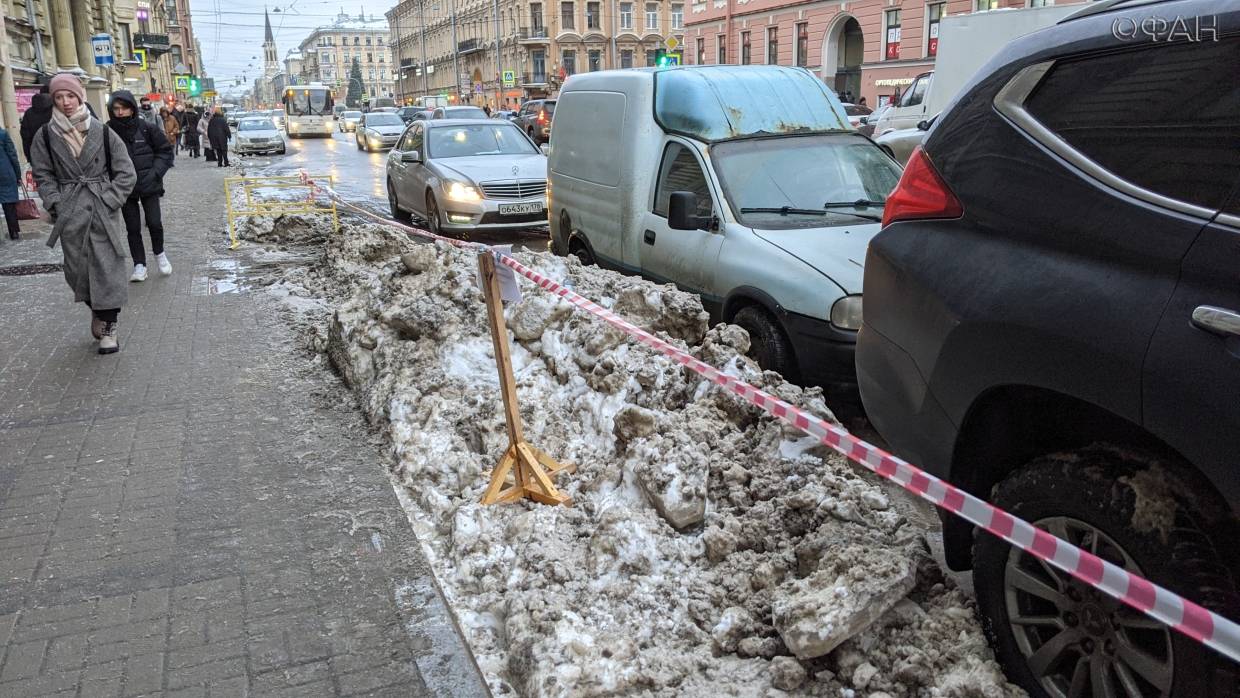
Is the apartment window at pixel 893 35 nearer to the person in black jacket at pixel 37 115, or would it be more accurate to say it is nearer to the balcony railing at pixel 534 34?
the person in black jacket at pixel 37 115

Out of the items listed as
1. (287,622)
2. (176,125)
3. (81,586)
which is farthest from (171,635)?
(176,125)

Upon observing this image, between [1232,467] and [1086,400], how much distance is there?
37 cm

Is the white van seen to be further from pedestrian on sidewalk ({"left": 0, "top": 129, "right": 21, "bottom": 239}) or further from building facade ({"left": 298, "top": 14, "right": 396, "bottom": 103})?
building facade ({"left": 298, "top": 14, "right": 396, "bottom": 103})

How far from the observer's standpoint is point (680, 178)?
663 cm

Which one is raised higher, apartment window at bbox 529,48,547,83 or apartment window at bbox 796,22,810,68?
apartment window at bbox 529,48,547,83

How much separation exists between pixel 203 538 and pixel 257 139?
3693 centimetres

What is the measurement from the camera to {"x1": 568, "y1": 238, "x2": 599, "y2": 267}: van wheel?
7746mm

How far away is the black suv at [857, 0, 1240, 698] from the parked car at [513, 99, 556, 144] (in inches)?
1149

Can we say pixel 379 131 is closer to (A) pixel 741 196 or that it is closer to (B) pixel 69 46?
(B) pixel 69 46

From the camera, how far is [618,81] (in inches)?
294

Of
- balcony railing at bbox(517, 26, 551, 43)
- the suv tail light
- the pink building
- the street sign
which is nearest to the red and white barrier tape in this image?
the suv tail light

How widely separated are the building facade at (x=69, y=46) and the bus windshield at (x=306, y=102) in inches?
287

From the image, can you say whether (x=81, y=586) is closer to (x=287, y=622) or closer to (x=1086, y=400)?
(x=287, y=622)

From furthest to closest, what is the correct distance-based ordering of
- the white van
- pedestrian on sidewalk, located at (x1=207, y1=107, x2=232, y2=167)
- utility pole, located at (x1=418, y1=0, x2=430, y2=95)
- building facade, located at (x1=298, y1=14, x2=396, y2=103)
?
building facade, located at (x1=298, y1=14, x2=396, y2=103) → utility pole, located at (x1=418, y1=0, x2=430, y2=95) → pedestrian on sidewalk, located at (x1=207, y1=107, x2=232, y2=167) → the white van
